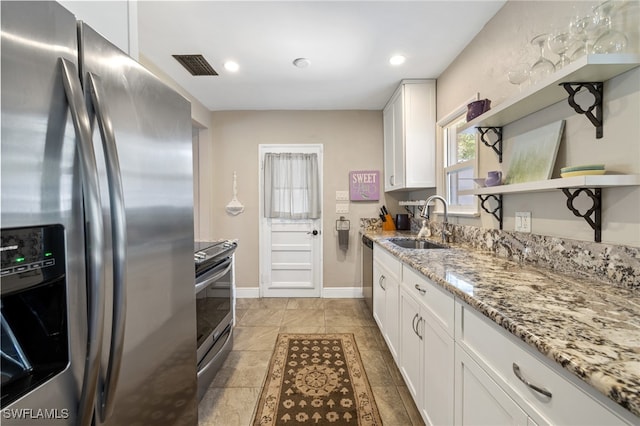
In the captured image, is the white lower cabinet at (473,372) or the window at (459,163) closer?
the white lower cabinet at (473,372)

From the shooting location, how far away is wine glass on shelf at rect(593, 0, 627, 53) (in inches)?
39.4

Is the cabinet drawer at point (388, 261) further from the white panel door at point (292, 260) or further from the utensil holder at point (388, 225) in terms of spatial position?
the white panel door at point (292, 260)

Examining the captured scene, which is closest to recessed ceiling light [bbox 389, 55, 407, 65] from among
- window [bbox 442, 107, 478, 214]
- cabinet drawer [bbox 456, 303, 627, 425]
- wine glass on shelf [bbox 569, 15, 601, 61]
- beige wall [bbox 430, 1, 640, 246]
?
beige wall [bbox 430, 1, 640, 246]

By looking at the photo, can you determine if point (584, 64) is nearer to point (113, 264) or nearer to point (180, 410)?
point (113, 264)

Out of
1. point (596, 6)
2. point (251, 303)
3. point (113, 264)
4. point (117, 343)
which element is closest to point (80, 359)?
point (117, 343)

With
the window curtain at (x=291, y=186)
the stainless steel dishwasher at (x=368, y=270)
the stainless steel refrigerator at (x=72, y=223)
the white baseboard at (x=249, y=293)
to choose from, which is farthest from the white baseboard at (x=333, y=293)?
the stainless steel refrigerator at (x=72, y=223)

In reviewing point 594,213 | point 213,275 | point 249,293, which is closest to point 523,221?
point 594,213

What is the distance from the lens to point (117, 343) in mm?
656

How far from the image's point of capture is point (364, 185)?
3.64 metres

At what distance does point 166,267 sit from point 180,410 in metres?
0.57

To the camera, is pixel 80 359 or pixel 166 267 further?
pixel 166 267

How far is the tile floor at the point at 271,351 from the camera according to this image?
1.64 meters

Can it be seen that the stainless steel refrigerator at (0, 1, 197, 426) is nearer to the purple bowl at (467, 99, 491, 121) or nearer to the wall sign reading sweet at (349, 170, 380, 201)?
the purple bowl at (467, 99, 491, 121)

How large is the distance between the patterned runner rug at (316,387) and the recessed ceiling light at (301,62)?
100 inches
